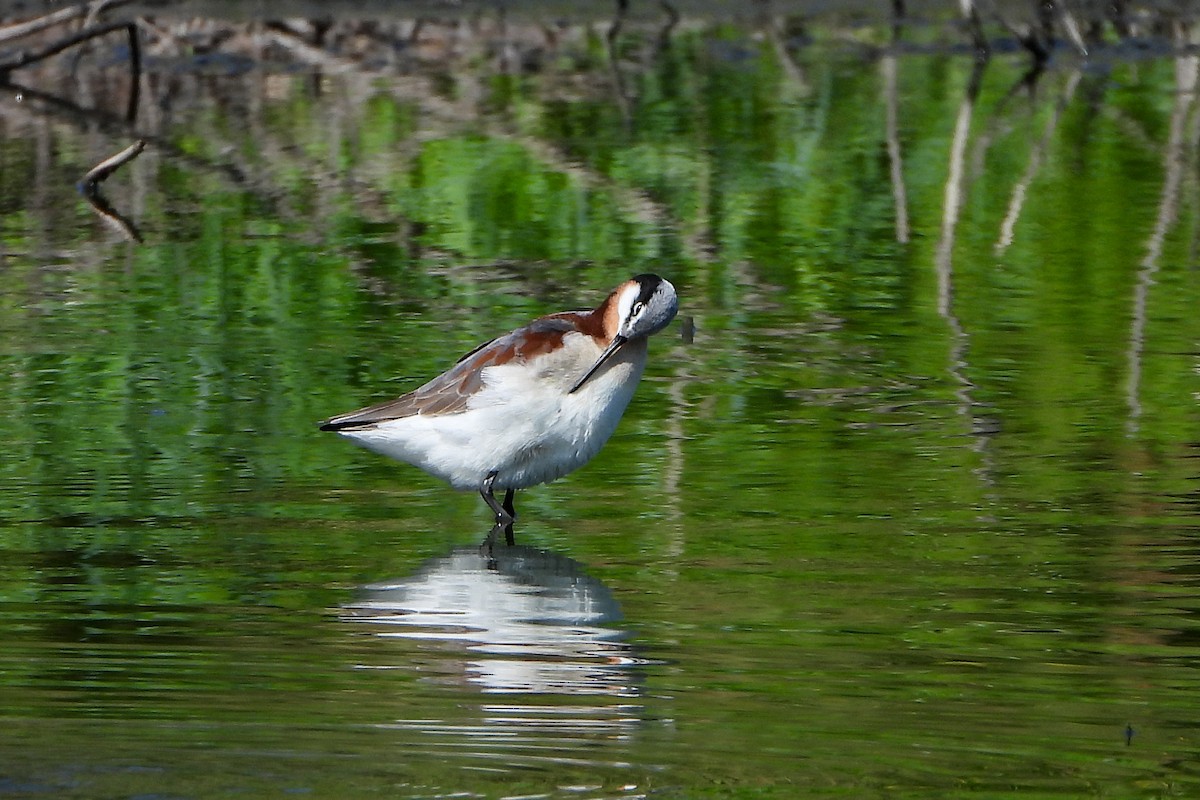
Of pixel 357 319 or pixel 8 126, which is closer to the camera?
pixel 357 319

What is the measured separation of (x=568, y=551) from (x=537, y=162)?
803cm

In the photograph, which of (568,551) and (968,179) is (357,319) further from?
(968,179)

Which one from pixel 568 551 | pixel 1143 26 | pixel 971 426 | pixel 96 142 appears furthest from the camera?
pixel 1143 26

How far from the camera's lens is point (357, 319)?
10422 mm

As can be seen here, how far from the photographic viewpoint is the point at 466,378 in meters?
7.20

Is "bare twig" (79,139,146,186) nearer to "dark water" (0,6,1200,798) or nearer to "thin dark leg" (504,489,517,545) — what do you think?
"dark water" (0,6,1200,798)

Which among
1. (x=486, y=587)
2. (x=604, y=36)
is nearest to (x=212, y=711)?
(x=486, y=587)

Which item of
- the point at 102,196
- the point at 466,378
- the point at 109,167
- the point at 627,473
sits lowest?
the point at 627,473

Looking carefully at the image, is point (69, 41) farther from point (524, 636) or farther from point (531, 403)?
point (524, 636)

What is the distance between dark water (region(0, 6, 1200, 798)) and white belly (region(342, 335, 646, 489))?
0.24m

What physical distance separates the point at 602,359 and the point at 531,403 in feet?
0.81

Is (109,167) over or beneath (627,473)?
over

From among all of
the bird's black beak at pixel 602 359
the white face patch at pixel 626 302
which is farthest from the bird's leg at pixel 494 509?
the white face patch at pixel 626 302

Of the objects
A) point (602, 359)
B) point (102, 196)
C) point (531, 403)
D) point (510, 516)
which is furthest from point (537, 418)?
point (102, 196)
